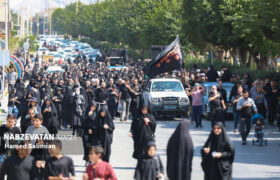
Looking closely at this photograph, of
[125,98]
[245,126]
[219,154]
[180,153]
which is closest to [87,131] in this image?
[180,153]

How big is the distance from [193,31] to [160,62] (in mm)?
18894

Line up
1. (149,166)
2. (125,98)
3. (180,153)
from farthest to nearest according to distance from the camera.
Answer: (125,98) → (180,153) → (149,166)

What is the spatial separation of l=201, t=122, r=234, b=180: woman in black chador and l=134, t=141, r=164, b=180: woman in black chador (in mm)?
971

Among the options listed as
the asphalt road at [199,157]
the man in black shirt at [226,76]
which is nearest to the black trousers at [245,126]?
the asphalt road at [199,157]

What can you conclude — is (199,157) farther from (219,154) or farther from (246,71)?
(246,71)

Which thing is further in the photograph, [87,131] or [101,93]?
[101,93]

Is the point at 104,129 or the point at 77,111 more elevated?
the point at 104,129

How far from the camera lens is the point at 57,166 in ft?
34.6

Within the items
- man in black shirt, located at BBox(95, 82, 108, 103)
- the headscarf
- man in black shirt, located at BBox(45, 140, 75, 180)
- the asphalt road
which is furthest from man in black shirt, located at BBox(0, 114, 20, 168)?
man in black shirt, located at BBox(95, 82, 108, 103)

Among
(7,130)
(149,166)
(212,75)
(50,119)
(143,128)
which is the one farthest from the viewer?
(212,75)

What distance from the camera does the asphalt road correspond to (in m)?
15.6

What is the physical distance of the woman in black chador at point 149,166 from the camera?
11391 mm

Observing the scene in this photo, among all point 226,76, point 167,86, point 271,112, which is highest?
point 226,76

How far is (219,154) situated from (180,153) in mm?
625
